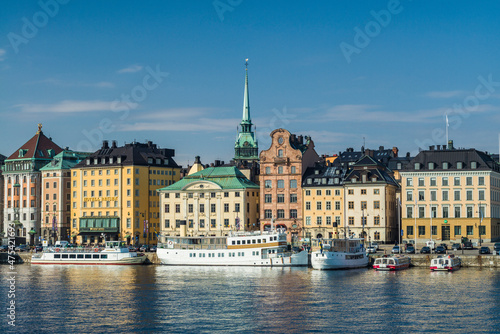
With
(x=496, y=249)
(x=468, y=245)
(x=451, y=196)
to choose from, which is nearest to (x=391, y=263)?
(x=496, y=249)

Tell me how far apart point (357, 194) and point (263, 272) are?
39795mm

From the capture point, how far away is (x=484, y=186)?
143375 mm

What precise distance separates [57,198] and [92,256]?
46269 mm

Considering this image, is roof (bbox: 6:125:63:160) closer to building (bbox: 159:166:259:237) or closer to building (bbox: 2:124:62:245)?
building (bbox: 2:124:62:245)

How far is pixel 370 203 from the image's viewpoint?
15038 centimetres

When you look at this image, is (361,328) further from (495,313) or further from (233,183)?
(233,183)

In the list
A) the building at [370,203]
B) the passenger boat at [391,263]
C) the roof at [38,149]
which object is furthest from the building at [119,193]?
the passenger boat at [391,263]

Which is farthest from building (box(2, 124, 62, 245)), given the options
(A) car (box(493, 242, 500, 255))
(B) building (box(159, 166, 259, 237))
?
(A) car (box(493, 242, 500, 255))

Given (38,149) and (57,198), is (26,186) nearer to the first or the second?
(38,149)

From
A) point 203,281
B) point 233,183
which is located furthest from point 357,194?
point 203,281

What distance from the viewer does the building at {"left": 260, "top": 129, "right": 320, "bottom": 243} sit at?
15738cm

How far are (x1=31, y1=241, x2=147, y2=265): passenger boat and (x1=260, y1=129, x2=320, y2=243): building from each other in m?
28.9

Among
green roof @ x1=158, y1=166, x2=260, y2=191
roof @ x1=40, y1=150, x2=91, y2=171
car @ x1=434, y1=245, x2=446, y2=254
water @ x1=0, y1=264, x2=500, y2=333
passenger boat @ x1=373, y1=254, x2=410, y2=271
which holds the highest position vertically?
roof @ x1=40, y1=150, x2=91, y2=171

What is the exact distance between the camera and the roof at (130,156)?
173250 millimetres
